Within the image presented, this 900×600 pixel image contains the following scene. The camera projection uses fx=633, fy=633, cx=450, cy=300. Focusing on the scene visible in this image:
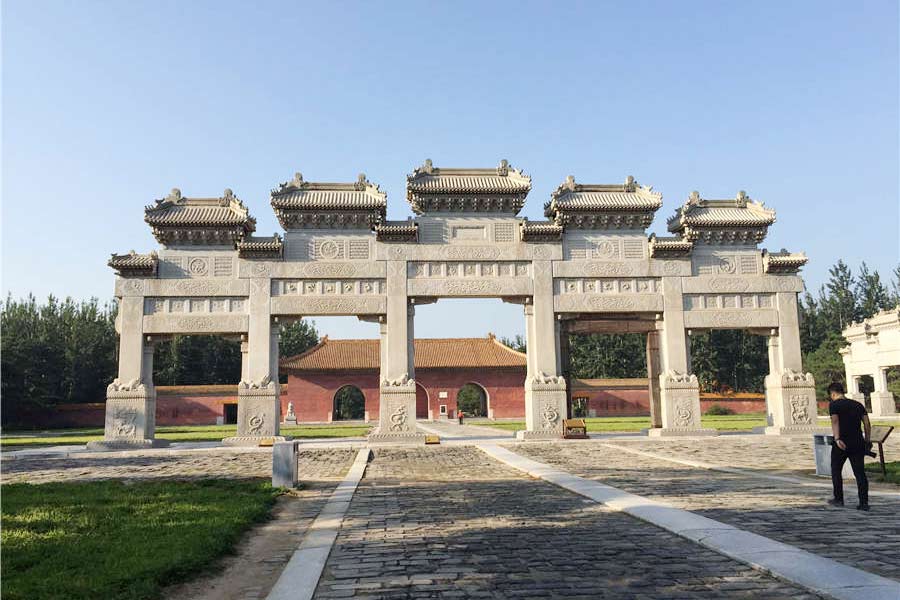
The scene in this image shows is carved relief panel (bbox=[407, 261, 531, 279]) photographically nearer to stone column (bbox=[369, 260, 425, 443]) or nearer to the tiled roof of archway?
stone column (bbox=[369, 260, 425, 443])

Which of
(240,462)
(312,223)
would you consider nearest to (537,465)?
(240,462)

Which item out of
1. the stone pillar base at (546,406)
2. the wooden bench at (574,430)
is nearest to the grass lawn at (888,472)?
the wooden bench at (574,430)

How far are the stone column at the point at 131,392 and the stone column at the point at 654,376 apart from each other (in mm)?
17257

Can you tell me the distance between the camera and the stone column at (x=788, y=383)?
21641 millimetres

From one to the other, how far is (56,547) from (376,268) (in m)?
16.1

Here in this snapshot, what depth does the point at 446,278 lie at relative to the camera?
2147cm

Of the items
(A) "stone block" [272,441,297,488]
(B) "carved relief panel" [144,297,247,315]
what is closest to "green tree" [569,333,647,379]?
Answer: (B) "carved relief panel" [144,297,247,315]

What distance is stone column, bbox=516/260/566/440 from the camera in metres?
20.8

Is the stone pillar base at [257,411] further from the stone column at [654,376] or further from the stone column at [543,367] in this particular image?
the stone column at [654,376]

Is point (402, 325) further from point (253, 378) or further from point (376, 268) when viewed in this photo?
point (253, 378)

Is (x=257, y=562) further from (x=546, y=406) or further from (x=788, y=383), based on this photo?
(x=788, y=383)

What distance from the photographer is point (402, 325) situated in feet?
68.8

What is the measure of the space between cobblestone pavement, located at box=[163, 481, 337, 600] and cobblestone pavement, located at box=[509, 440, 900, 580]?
4438mm

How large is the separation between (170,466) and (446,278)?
10464mm
